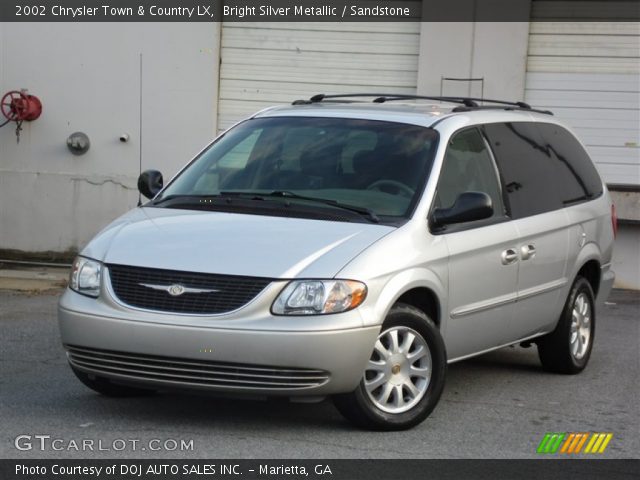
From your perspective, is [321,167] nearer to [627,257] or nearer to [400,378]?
[400,378]

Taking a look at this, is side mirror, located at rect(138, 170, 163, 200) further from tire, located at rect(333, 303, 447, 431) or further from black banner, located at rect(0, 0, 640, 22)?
black banner, located at rect(0, 0, 640, 22)

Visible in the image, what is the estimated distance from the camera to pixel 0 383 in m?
7.71

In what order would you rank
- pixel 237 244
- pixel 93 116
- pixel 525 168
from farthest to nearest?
pixel 93 116 → pixel 525 168 → pixel 237 244

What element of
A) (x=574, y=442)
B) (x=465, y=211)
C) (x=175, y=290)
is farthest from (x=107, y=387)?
(x=574, y=442)

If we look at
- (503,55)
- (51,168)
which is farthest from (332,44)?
(51,168)

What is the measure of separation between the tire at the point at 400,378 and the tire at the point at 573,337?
6.50 ft

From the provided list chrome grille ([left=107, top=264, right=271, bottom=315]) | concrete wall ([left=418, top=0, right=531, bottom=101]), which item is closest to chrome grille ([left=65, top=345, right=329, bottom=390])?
chrome grille ([left=107, top=264, right=271, bottom=315])

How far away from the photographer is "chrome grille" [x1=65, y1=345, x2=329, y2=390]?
6.19 metres

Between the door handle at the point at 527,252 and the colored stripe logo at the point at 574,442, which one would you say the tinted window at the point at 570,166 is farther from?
the colored stripe logo at the point at 574,442

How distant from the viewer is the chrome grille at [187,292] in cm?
619

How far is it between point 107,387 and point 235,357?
1304 millimetres

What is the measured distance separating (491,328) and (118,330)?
2.39 metres

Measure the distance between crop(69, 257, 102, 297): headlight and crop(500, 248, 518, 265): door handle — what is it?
2460 mm
